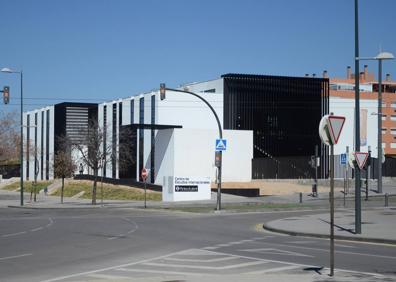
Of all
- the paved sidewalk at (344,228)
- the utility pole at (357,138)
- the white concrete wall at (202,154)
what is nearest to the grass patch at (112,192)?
the white concrete wall at (202,154)

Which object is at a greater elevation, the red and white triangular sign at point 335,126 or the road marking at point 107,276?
the red and white triangular sign at point 335,126

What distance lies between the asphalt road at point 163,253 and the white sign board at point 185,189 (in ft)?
83.6

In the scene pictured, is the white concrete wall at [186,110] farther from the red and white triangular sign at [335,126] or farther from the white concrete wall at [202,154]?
the red and white triangular sign at [335,126]

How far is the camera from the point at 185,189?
50531mm

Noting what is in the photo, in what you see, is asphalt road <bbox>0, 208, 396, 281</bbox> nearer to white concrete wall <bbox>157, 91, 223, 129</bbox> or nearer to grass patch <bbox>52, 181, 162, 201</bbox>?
grass patch <bbox>52, 181, 162, 201</bbox>

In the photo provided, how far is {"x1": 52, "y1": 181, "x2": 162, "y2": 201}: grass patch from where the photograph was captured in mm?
54234

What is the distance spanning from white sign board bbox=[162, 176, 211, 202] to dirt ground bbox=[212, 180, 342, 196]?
6.85 m

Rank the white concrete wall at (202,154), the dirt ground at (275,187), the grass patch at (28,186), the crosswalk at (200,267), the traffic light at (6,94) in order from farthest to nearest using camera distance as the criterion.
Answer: the grass patch at (28,186) → the white concrete wall at (202,154) → the dirt ground at (275,187) → the traffic light at (6,94) → the crosswalk at (200,267)

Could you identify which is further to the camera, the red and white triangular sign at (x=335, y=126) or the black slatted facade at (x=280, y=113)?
the black slatted facade at (x=280, y=113)

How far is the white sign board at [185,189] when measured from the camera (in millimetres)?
50094

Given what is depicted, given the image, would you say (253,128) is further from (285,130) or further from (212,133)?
(212,133)

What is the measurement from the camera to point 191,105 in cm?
7206

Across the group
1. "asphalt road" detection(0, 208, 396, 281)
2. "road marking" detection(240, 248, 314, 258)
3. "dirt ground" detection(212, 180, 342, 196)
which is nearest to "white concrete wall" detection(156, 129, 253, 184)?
"dirt ground" detection(212, 180, 342, 196)

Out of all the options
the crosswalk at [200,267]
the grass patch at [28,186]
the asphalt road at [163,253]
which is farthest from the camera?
the grass patch at [28,186]
